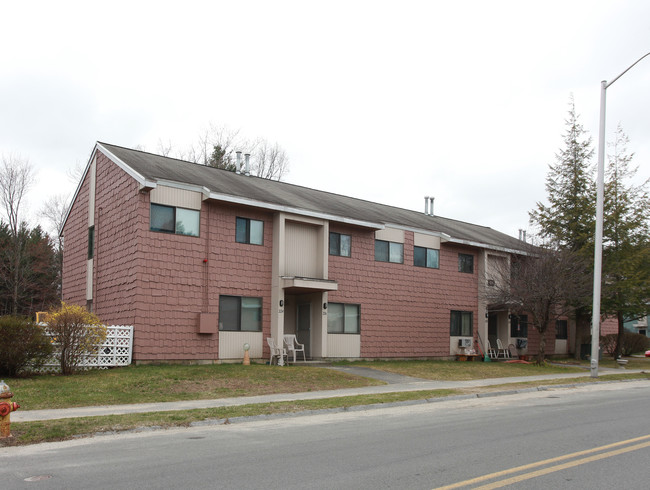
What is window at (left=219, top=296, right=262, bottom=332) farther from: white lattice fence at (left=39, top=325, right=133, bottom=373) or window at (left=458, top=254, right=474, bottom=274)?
window at (left=458, top=254, right=474, bottom=274)

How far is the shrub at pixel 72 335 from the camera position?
56.0 ft

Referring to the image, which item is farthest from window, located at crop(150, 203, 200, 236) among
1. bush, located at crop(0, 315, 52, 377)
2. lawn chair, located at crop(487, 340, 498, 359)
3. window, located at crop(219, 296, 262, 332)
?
lawn chair, located at crop(487, 340, 498, 359)

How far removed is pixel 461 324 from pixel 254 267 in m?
12.1

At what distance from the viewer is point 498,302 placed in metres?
28.0

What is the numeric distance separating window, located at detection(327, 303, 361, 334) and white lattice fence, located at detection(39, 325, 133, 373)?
800cm

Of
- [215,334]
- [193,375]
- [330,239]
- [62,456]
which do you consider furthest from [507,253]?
[62,456]

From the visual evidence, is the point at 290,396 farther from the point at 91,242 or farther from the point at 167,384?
the point at 91,242

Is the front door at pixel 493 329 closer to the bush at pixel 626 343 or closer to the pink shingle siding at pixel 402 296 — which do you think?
the pink shingle siding at pixel 402 296

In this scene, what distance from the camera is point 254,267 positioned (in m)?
22.3

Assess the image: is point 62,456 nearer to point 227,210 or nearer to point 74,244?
point 227,210

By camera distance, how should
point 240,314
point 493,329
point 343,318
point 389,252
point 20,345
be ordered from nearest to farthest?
point 20,345 < point 240,314 < point 343,318 < point 389,252 < point 493,329

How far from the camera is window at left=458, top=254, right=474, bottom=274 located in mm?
30017

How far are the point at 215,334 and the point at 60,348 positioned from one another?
5.23m

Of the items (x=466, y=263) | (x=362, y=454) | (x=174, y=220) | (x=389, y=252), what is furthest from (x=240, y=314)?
(x=362, y=454)
